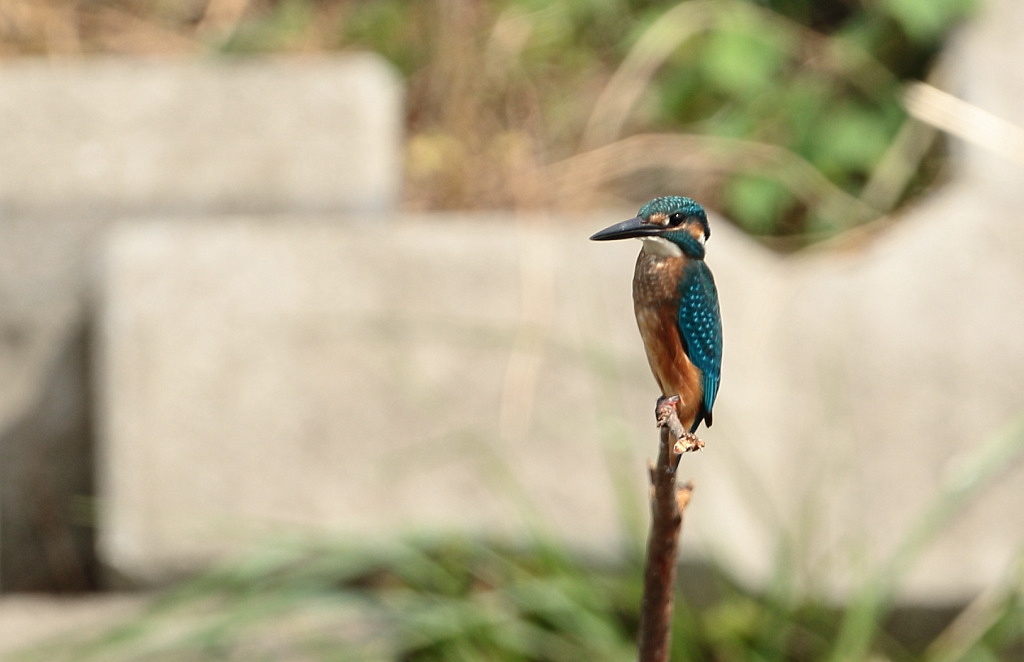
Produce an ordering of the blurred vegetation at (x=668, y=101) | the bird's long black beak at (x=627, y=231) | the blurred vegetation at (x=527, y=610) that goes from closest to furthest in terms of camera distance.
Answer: the bird's long black beak at (x=627, y=231) → the blurred vegetation at (x=527, y=610) → the blurred vegetation at (x=668, y=101)

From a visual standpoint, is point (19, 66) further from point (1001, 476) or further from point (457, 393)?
point (1001, 476)

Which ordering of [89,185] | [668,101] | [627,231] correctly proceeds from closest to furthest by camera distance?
[627,231] < [89,185] < [668,101]

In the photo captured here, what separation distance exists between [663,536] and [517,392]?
4.15 ft

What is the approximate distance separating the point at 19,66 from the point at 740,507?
5.34 feet

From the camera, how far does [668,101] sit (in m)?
2.19

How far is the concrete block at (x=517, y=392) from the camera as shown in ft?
5.21

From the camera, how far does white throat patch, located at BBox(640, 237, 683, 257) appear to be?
0.37 m

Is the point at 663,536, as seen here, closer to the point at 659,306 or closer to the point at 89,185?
the point at 659,306

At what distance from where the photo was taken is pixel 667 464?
1.22ft

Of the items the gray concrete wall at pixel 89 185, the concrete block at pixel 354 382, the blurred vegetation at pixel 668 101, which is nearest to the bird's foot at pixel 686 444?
the concrete block at pixel 354 382

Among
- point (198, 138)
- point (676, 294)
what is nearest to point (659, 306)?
point (676, 294)

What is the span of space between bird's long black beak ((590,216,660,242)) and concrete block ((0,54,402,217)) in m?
1.60

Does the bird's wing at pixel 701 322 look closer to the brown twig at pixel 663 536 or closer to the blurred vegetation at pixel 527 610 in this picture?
the brown twig at pixel 663 536

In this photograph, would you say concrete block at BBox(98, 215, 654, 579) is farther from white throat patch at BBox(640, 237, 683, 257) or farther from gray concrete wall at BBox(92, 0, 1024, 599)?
white throat patch at BBox(640, 237, 683, 257)
